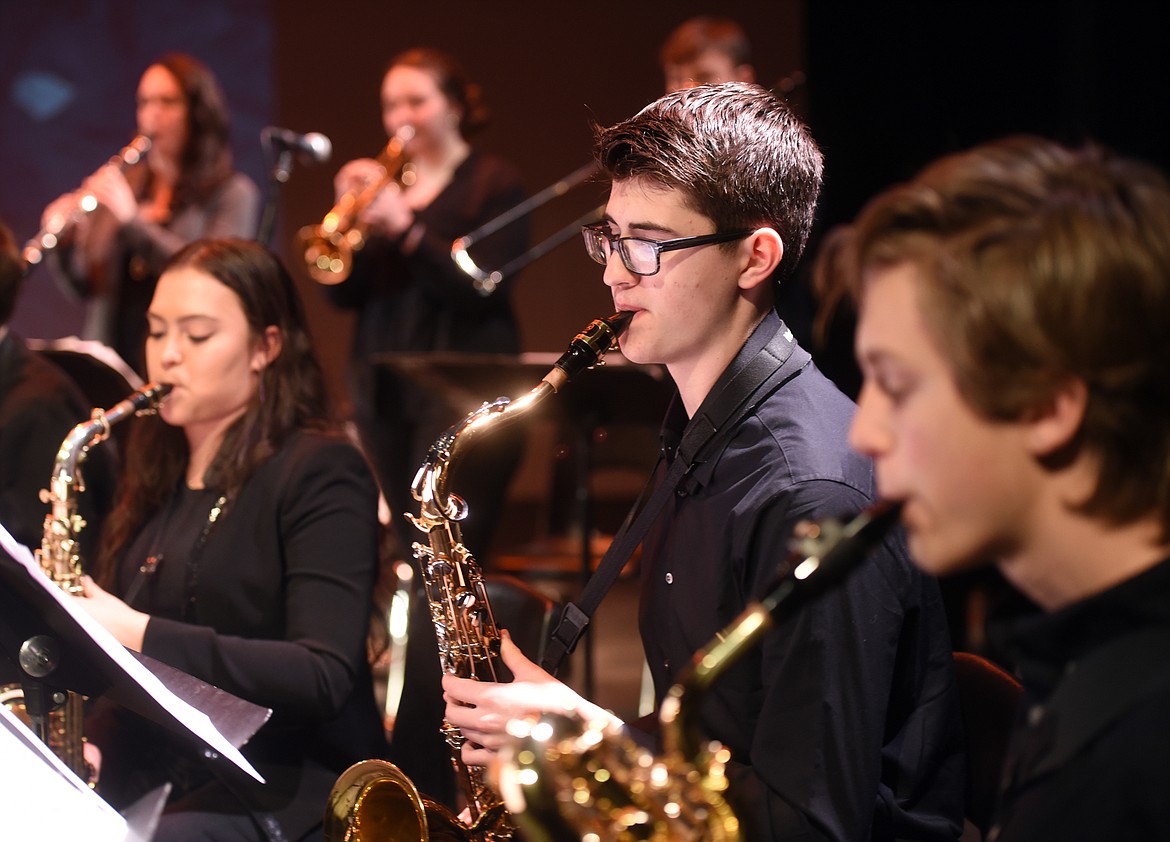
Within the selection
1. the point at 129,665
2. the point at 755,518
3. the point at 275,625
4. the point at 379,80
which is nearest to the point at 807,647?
the point at 755,518

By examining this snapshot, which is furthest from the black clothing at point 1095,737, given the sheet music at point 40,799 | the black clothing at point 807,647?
the sheet music at point 40,799

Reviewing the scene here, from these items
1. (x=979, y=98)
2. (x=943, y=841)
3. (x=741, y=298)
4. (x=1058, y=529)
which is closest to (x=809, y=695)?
(x=943, y=841)

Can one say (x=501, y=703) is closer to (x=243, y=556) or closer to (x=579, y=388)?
(x=243, y=556)

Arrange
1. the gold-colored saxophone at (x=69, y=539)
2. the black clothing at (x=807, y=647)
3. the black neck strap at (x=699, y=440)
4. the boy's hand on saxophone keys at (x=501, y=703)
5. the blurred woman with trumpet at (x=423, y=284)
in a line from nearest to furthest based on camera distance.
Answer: the black clothing at (x=807, y=647) < the boy's hand on saxophone keys at (x=501, y=703) < the black neck strap at (x=699, y=440) < the gold-colored saxophone at (x=69, y=539) < the blurred woman with trumpet at (x=423, y=284)

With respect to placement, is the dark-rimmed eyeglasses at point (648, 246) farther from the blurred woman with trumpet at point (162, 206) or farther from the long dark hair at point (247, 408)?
the blurred woman with trumpet at point (162, 206)

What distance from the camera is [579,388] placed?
395cm

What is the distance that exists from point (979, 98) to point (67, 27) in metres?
4.37

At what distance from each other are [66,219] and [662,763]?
390 cm

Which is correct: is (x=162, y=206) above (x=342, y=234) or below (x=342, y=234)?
above

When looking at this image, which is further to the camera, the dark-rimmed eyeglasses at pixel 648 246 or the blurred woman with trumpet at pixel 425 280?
the blurred woman with trumpet at pixel 425 280

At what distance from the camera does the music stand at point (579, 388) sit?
375 cm

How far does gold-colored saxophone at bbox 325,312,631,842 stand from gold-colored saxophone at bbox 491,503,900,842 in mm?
776

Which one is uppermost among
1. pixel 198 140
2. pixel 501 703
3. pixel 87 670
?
pixel 198 140

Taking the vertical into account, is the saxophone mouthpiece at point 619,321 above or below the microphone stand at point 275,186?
below
